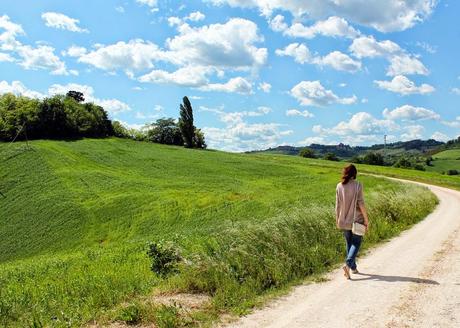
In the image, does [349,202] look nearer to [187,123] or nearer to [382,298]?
[382,298]

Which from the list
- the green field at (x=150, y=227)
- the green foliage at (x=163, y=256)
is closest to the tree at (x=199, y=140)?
the green field at (x=150, y=227)

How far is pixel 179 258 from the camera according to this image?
42.0ft

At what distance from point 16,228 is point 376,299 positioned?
38.0 metres

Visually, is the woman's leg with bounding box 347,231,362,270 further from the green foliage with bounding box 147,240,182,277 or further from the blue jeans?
the green foliage with bounding box 147,240,182,277

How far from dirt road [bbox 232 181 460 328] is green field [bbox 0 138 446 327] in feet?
2.79

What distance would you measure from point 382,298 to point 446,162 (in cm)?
16316

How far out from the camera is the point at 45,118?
8938 cm

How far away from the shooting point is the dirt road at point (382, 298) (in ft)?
27.0

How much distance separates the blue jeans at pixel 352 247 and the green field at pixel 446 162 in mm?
142150

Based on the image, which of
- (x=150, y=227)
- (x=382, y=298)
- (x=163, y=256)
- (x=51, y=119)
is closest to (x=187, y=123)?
(x=51, y=119)

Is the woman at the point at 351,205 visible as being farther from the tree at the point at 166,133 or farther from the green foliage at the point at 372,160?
the green foliage at the point at 372,160

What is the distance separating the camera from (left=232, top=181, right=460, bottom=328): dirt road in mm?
8227

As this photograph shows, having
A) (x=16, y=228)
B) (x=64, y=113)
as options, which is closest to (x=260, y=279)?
(x=16, y=228)

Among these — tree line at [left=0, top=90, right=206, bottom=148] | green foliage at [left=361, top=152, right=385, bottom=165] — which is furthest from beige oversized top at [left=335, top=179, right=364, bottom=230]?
green foliage at [left=361, top=152, right=385, bottom=165]
